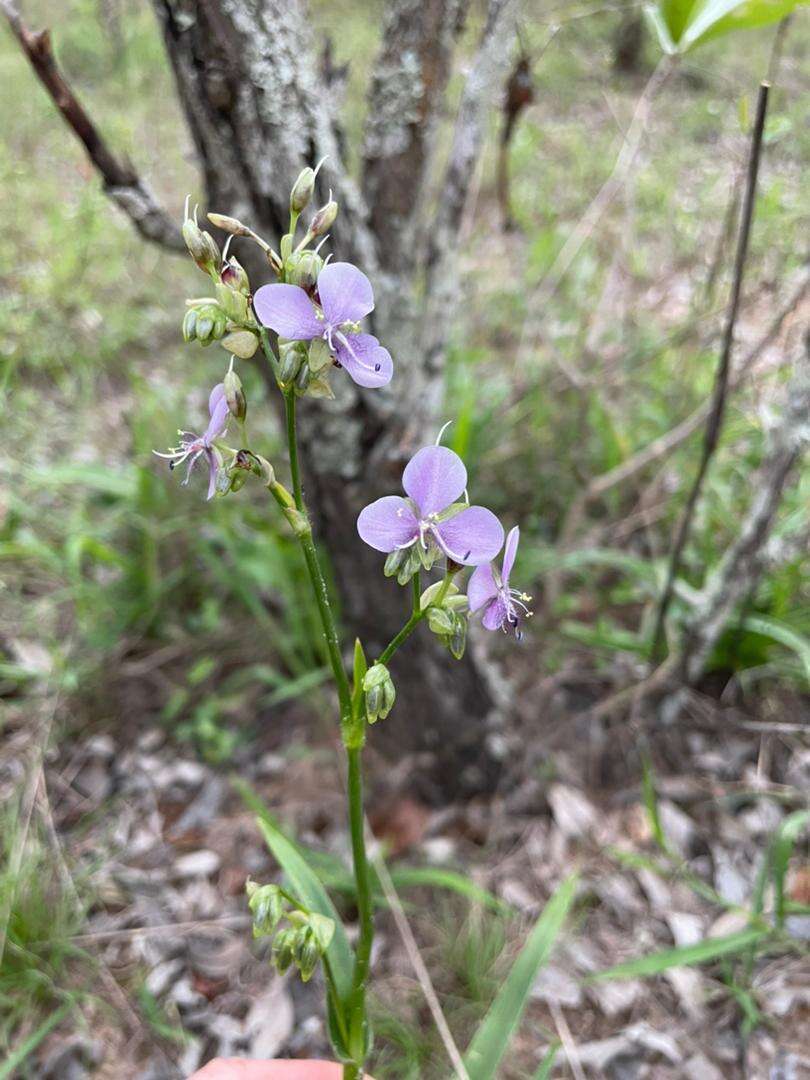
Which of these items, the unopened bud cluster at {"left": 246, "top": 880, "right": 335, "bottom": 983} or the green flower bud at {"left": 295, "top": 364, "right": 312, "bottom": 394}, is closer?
the green flower bud at {"left": 295, "top": 364, "right": 312, "bottom": 394}

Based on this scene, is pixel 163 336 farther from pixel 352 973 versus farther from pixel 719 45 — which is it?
pixel 719 45

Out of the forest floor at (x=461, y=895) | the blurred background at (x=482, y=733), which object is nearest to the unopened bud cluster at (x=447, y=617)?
the blurred background at (x=482, y=733)

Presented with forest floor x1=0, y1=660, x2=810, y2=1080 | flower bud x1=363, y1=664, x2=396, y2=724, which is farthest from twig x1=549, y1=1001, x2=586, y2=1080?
flower bud x1=363, y1=664, x2=396, y2=724

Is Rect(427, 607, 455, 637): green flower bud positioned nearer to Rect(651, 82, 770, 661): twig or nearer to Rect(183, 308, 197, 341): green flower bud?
Rect(183, 308, 197, 341): green flower bud

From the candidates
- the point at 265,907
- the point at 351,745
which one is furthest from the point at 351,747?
the point at 265,907

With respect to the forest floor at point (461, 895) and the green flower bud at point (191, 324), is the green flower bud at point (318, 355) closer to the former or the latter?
the green flower bud at point (191, 324)

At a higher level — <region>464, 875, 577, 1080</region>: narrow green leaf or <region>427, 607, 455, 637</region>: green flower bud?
<region>427, 607, 455, 637</region>: green flower bud

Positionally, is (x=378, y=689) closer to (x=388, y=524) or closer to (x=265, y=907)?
(x=388, y=524)

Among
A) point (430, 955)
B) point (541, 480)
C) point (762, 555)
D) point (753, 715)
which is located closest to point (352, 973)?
point (430, 955)
